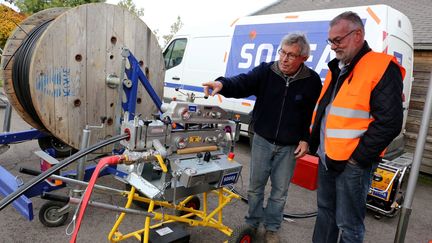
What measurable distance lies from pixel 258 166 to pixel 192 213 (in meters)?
0.77

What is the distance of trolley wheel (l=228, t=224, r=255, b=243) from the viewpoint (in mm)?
2660

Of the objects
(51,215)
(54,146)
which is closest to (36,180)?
(51,215)

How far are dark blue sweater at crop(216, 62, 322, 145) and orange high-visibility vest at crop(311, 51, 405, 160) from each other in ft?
1.49

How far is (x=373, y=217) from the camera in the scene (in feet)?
13.4

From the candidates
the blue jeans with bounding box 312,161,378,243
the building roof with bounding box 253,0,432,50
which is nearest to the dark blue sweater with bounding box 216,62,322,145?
the blue jeans with bounding box 312,161,378,243

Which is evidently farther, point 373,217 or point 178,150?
point 373,217

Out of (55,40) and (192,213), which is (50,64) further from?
→ (192,213)

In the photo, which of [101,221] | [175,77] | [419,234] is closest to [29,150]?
[101,221]

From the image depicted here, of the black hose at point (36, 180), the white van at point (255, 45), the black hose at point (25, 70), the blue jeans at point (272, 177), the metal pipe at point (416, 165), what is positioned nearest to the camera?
the black hose at point (36, 180)

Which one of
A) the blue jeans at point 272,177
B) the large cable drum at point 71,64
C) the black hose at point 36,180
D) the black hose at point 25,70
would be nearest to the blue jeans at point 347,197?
the blue jeans at point 272,177

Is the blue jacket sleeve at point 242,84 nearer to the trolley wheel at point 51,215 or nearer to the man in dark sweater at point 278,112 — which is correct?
the man in dark sweater at point 278,112

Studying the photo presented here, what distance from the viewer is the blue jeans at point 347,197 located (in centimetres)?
216

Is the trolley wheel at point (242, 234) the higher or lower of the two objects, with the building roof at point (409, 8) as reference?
lower

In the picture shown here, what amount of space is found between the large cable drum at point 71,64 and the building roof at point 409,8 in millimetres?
5759
